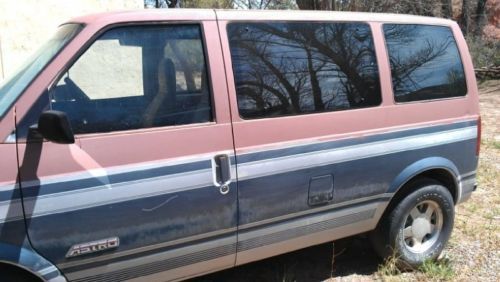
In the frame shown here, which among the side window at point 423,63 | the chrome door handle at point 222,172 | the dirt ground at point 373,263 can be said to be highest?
the side window at point 423,63

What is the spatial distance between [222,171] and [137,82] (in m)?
0.69

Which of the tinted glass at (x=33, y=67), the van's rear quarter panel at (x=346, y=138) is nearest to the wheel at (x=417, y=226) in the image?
the van's rear quarter panel at (x=346, y=138)

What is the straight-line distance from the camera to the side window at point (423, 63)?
12.6 ft

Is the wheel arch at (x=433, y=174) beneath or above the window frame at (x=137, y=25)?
beneath

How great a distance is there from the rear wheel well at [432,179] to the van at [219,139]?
0.02 meters

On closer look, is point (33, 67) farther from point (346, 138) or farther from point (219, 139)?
point (346, 138)

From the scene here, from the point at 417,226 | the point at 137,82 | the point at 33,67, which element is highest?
the point at 33,67

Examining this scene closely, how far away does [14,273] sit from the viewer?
99.1 inches

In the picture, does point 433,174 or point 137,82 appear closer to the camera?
point 137,82

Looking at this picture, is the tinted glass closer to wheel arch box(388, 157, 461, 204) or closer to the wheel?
wheel arch box(388, 157, 461, 204)

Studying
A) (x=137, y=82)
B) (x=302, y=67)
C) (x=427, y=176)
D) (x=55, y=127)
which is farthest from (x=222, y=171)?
(x=427, y=176)

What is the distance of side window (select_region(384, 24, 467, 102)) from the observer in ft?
12.6

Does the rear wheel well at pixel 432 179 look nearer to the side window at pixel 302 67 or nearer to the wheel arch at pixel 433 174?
the wheel arch at pixel 433 174

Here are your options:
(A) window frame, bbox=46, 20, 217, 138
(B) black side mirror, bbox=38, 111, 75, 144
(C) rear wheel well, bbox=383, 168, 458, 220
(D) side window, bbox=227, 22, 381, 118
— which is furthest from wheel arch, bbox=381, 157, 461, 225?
(B) black side mirror, bbox=38, 111, 75, 144
